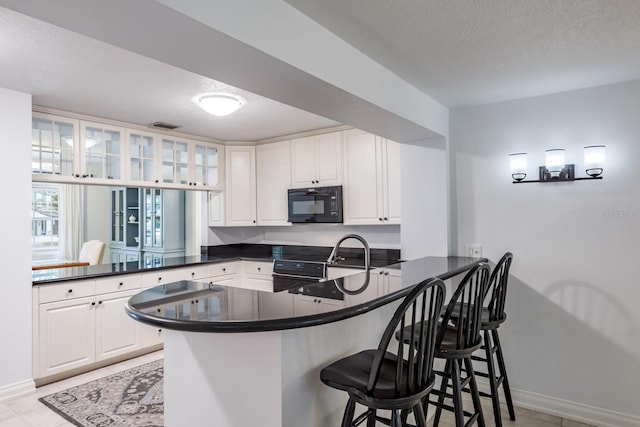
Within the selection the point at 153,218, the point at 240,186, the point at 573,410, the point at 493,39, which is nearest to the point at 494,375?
the point at 573,410

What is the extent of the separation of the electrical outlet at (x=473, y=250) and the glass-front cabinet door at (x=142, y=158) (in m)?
3.09

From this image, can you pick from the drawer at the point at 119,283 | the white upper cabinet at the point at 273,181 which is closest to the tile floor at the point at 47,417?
the drawer at the point at 119,283

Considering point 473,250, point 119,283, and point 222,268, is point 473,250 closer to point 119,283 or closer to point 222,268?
point 222,268

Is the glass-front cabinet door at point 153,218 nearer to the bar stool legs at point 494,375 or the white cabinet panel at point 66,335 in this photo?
the white cabinet panel at point 66,335

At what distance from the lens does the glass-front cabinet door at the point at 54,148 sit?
10.7 ft

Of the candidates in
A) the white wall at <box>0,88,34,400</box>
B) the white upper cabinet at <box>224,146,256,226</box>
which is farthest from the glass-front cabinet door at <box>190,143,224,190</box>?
the white wall at <box>0,88,34,400</box>

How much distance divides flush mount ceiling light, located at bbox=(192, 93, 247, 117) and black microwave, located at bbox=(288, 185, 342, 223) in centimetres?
143

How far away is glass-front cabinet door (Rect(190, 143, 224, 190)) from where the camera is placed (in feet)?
14.7

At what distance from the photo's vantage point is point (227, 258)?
4.50m

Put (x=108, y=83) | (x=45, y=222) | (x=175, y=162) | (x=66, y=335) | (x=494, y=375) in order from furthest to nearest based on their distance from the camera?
1. (x=45, y=222)
2. (x=175, y=162)
3. (x=66, y=335)
4. (x=108, y=83)
5. (x=494, y=375)

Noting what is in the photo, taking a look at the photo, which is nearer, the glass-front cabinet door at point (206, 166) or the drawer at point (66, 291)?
the drawer at point (66, 291)

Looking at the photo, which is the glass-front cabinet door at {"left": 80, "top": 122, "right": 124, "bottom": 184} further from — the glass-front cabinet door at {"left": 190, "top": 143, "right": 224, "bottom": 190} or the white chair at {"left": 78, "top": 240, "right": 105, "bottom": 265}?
the white chair at {"left": 78, "top": 240, "right": 105, "bottom": 265}

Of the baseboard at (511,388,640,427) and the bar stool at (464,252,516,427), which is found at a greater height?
the bar stool at (464,252,516,427)

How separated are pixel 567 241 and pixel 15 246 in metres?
3.99
